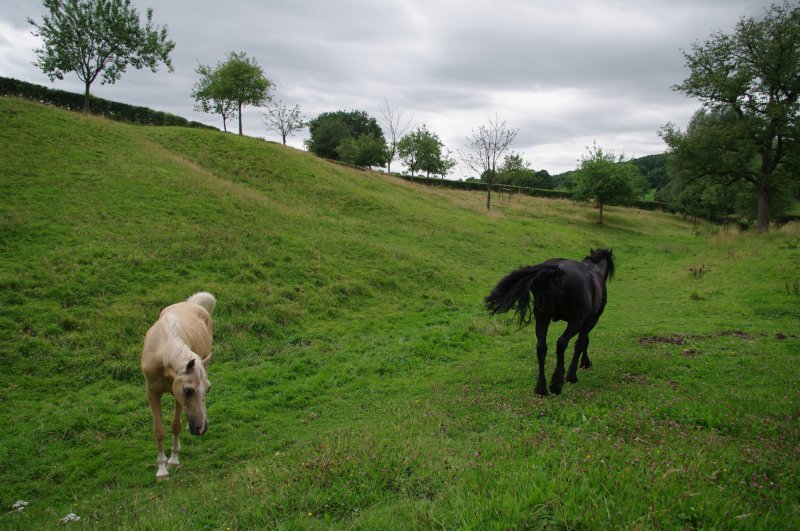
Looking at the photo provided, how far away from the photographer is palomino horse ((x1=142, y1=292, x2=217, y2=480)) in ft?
18.8

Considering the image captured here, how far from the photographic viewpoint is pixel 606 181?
46.5m

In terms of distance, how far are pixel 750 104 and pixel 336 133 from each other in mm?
59358

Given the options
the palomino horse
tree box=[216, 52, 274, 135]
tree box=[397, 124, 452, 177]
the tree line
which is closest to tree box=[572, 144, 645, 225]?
the tree line

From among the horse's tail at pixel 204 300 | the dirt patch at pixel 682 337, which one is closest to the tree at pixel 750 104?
the dirt patch at pixel 682 337

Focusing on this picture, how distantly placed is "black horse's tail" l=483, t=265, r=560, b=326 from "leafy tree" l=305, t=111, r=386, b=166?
196 feet

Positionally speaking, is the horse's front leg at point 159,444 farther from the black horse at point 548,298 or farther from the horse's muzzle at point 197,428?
the black horse at point 548,298

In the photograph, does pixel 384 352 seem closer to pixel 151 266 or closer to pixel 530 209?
pixel 151 266

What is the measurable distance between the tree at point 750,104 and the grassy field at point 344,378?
11505 mm

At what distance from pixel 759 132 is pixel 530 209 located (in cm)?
2142

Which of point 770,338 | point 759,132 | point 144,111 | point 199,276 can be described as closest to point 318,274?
point 199,276

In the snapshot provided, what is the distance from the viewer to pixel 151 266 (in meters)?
13.7

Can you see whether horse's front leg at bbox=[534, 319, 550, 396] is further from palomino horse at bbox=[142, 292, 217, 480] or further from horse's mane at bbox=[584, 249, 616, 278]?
palomino horse at bbox=[142, 292, 217, 480]

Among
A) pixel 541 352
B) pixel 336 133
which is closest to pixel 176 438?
pixel 541 352

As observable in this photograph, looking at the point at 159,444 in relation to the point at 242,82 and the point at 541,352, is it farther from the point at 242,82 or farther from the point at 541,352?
the point at 242,82
